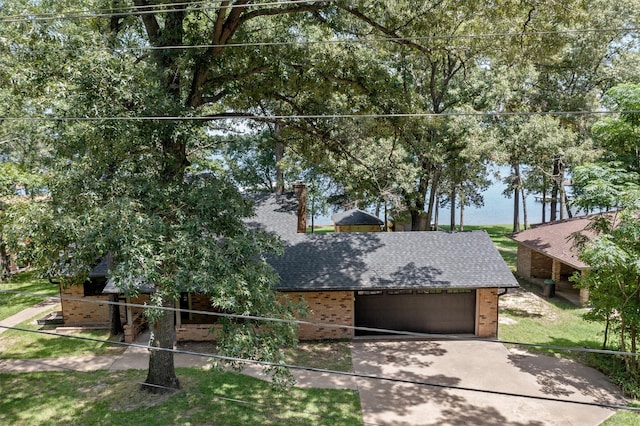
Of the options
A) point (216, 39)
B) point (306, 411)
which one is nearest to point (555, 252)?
point (306, 411)

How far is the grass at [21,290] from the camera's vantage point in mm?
18797

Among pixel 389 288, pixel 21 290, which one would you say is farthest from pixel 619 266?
pixel 21 290

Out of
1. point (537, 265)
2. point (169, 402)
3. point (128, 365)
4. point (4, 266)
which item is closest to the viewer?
point (169, 402)

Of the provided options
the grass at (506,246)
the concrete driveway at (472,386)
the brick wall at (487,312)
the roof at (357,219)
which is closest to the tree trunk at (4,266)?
the roof at (357,219)

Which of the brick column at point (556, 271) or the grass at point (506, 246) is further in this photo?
the grass at point (506, 246)

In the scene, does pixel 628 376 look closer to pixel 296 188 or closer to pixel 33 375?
pixel 296 188

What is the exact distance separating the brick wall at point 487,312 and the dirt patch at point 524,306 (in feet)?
5.66

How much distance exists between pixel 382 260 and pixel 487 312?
3.81 meters

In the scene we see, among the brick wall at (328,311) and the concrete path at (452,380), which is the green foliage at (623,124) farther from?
the brick wall at (328,311)

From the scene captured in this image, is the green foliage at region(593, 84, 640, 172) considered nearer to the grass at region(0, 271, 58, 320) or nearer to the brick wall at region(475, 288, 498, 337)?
the brick wall at region(475, 288, 498, 337)

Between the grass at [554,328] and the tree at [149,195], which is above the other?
the tree at [149,195]

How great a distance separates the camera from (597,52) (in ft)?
84.0

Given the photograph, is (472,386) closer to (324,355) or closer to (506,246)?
(324,355)

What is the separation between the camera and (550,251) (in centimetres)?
1877
